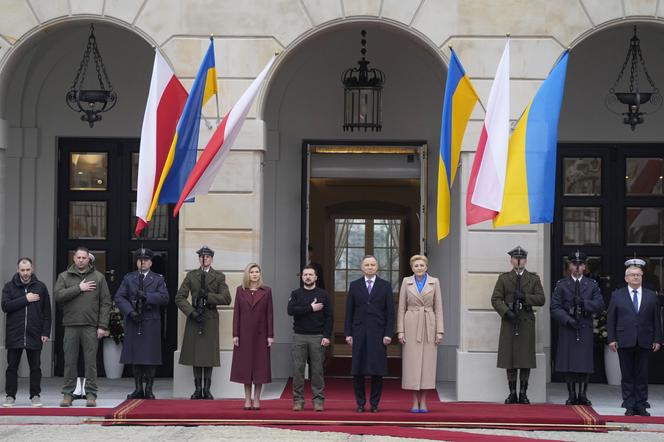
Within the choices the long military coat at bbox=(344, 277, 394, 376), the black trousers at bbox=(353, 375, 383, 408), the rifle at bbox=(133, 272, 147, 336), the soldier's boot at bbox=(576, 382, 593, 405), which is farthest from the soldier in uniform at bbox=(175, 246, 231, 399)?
the soldier's boot at bbox=(576, 382, 593, 405)

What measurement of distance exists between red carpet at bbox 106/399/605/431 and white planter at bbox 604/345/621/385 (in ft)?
9.80

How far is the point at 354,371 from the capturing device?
45.9 feet

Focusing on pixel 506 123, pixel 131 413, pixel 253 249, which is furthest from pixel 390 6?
pixel 131 413

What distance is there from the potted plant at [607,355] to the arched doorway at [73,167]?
559 cm

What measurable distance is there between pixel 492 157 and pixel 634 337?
2.54 metres

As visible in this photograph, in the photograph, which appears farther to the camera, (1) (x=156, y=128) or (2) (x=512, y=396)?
(2) (x=512, y=396)

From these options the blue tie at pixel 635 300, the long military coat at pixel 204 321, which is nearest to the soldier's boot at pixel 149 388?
the long military coat at pixel 204 321

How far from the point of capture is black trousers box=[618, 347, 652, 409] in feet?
45.7

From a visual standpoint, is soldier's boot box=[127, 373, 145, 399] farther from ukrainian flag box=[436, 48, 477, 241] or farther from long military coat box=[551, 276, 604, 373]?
long military coat box=[551, 276, 604, 373]

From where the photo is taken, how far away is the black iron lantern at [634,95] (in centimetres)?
1562

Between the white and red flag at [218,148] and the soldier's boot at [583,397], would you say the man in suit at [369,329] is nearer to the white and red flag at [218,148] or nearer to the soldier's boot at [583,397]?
the white and red flag at [218,148]

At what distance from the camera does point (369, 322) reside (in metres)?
14.1

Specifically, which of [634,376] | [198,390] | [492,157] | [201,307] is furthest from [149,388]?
[634,376]

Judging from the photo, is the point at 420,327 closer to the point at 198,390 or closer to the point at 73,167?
the point at 198,390
